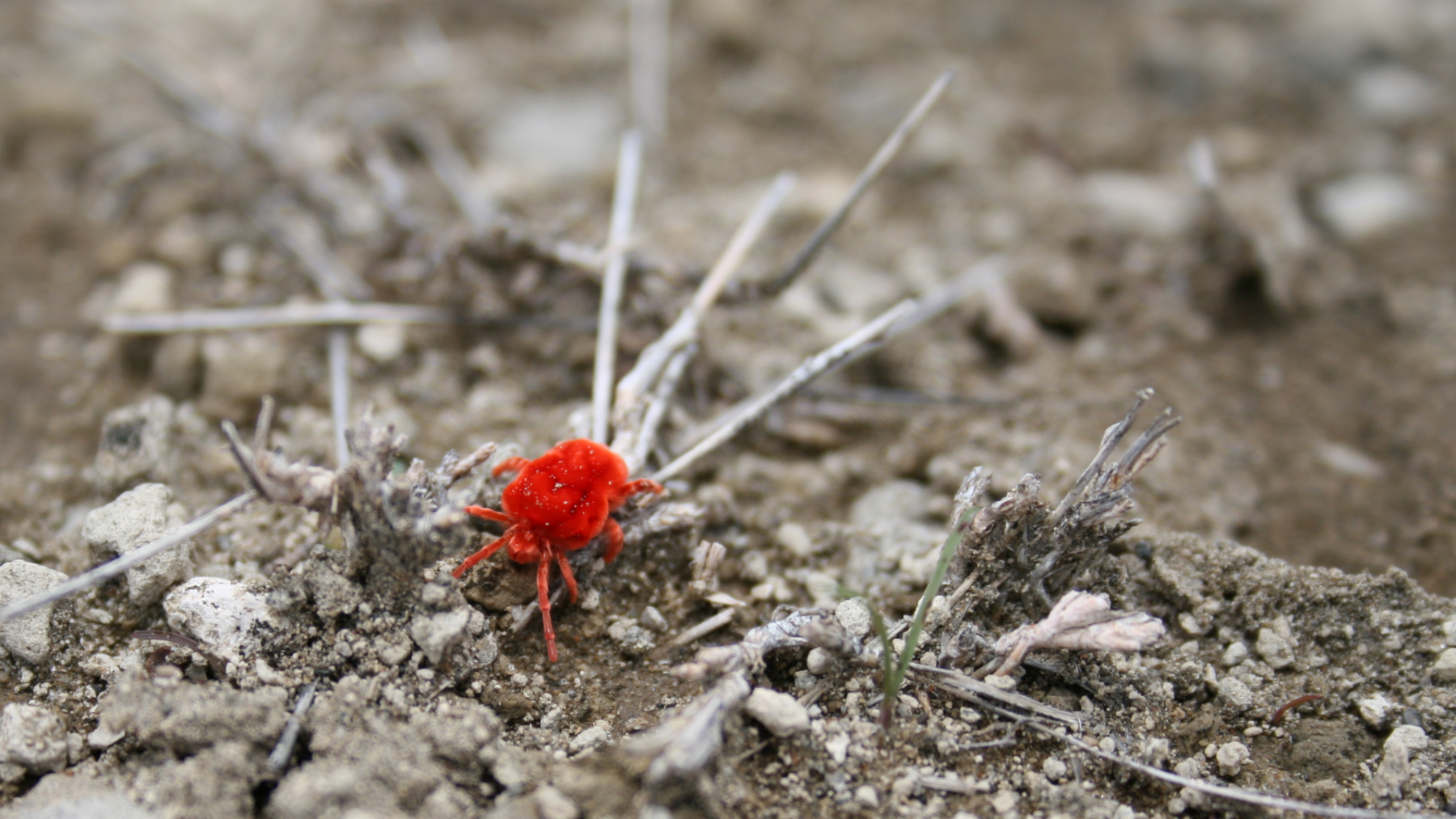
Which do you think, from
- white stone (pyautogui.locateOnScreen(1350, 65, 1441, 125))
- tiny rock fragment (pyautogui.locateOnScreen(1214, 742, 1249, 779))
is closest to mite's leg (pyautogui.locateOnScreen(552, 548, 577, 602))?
tiny rock fragment (pyautogui.locateOnScreen(1214, 742, 1249, 779))

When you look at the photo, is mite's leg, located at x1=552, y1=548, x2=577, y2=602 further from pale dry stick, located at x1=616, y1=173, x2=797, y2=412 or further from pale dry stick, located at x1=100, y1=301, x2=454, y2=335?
pale dry stick, located at x1=100, y1=301, x2=454, y2=335

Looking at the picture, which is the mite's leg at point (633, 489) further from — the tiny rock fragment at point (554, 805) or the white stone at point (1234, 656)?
the white stone at point (1234, 656)

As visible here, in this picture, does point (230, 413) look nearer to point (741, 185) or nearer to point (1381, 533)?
point (741, 185)

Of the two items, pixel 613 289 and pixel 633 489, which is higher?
pixel 613 289

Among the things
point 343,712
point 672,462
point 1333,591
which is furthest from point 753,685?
point 1333,591

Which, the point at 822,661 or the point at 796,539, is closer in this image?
the point at 822,661

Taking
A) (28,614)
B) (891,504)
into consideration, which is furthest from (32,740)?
(891,504)

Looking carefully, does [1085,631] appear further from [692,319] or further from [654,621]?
[692,319]

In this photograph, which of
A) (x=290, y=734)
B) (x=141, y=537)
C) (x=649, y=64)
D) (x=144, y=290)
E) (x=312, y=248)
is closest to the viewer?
(x=290, y=734)
